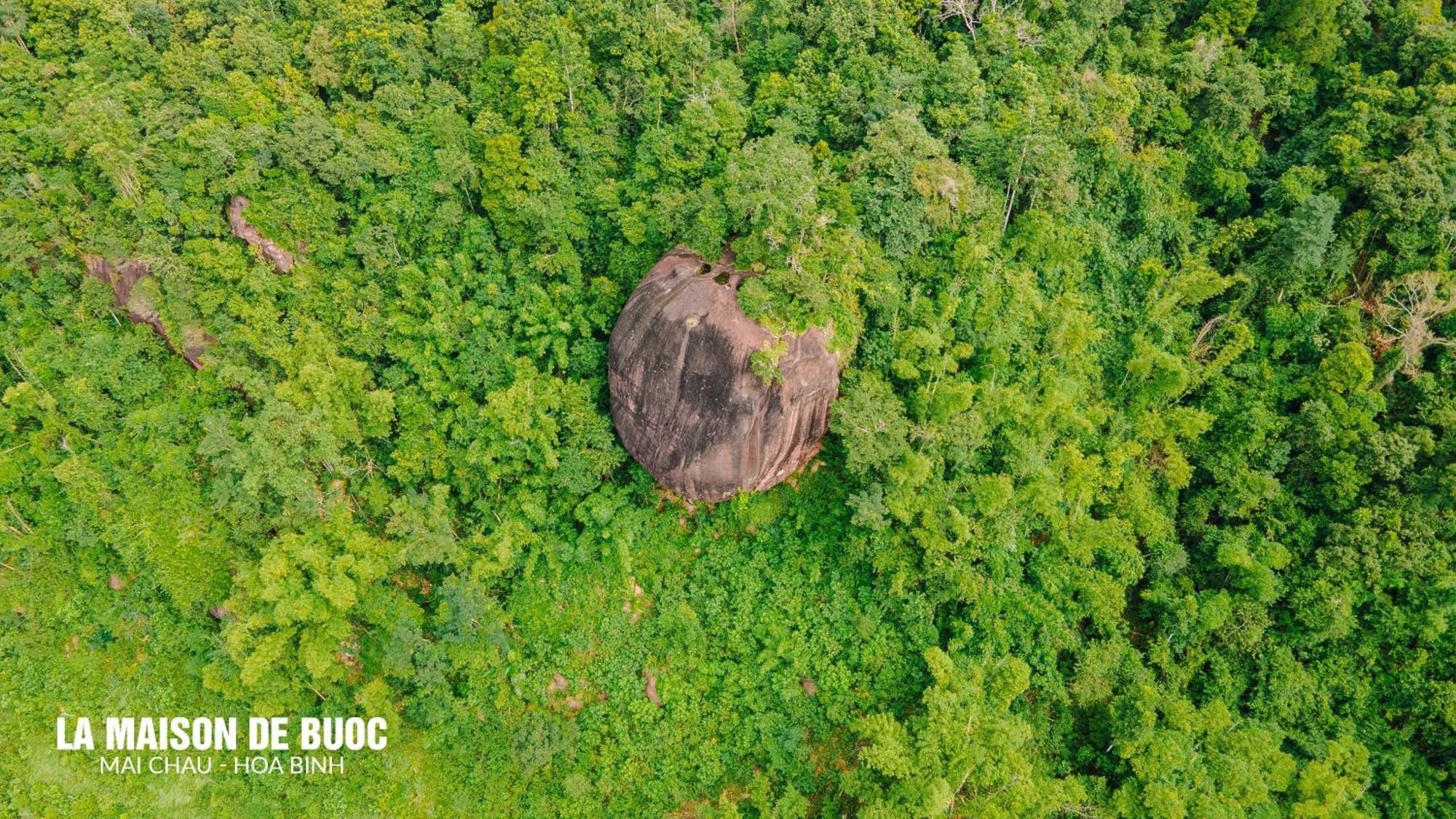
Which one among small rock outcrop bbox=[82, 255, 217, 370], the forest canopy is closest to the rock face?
the forest canopy

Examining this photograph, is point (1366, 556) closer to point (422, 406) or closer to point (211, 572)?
point (422, 406)

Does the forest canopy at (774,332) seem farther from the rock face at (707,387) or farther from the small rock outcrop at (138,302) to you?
the rock face at (707,387)

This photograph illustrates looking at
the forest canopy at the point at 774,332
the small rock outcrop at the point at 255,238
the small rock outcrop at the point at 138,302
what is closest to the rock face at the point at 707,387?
the forest canopy at the point at 774,332

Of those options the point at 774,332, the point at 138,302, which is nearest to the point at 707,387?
the point at 774,332

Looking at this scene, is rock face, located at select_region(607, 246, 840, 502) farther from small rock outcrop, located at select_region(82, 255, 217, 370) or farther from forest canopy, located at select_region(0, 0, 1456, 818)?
small rock outcrop, located at select_region(82, 255, 217, 370)

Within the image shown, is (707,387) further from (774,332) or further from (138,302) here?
(138,302)
